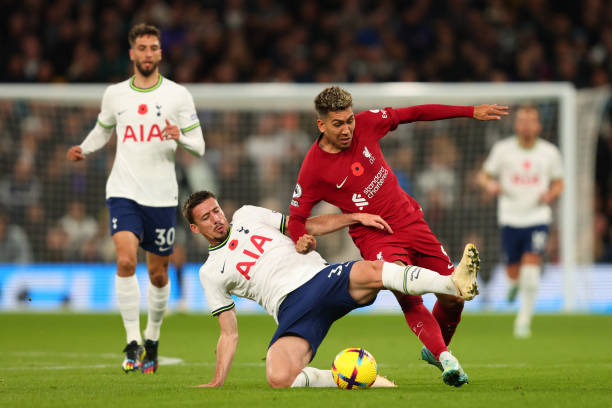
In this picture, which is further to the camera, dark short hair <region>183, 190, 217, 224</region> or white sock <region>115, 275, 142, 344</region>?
white sock <region>115, 275, 142, 344</region>

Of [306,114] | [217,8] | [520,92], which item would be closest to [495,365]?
[520,92]

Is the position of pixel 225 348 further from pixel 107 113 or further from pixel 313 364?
pixel 107 113

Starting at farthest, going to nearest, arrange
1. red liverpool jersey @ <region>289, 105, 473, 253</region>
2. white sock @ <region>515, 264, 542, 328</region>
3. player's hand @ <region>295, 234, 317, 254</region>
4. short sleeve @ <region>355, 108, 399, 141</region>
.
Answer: white sock @ <region>515, 264, 542, 328</region>, short sleeve @ <region>355, 108, 399, 141</region>, red liverpool jersey @ <region>289, 105, 473, 253</region>, player's hand @ <region>295, 234, 317, 254</region>

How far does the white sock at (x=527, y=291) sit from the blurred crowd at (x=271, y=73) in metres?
4.40

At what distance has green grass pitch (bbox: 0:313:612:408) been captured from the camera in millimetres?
5449

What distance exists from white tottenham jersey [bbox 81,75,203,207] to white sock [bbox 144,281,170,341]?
0.75m

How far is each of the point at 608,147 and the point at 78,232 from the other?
9.50m

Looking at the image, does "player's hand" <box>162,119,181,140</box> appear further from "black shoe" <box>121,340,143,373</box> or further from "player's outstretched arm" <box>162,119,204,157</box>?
"black shoe" <box>121,340,143,373</box>

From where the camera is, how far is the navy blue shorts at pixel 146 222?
7945 millimetres

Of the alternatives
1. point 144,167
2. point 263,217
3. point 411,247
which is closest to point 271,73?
point 144,167

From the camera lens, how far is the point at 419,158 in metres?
16.7

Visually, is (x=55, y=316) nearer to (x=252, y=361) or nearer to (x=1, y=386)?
(x=252, y=361)

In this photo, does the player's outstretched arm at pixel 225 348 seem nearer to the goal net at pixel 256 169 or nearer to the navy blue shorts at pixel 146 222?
the navy blue shorts at pixel 146 222

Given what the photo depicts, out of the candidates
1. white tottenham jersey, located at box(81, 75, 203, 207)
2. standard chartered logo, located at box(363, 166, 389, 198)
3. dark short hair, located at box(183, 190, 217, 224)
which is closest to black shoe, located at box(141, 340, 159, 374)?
white tottenham jersey, located at box(81, 75, 203, 207)
